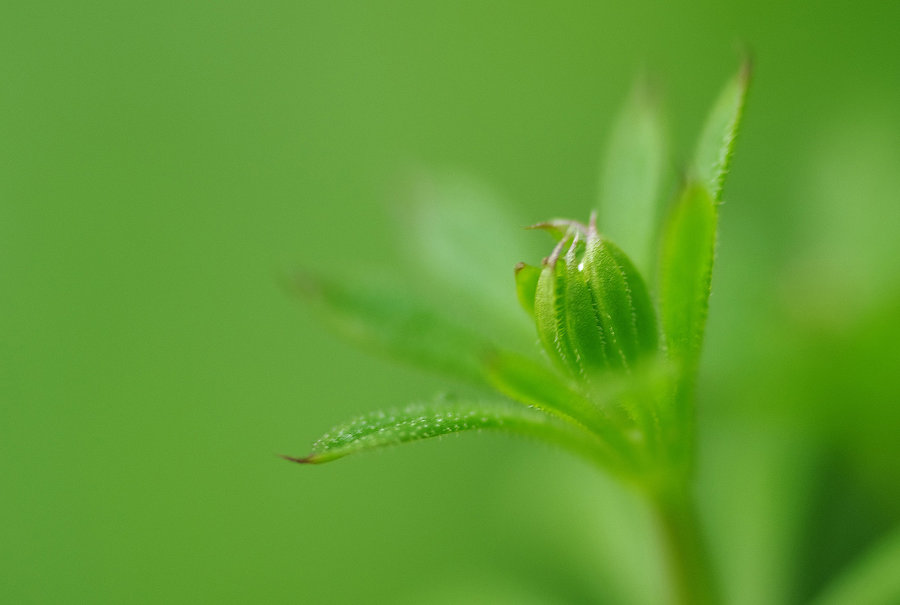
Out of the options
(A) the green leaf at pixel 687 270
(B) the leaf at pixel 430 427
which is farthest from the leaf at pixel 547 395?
(A) the green leaf at pixel 687 270

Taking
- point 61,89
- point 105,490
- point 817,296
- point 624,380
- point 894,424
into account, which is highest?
point 61,89

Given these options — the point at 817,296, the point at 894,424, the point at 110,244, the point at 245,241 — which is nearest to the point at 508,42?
the point at 245,241

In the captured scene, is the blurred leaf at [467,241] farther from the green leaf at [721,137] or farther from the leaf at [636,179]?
the green leaf at [721,137]

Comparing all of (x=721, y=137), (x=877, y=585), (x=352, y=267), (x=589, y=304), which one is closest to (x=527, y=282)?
(x=589, y=304)

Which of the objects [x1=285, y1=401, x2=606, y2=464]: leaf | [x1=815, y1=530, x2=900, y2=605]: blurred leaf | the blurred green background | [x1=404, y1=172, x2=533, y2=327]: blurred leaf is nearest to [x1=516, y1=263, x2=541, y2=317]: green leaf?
[x1=285, y1=401, x2=606, y2=464]: leaf

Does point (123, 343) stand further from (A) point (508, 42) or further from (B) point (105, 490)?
(A) point (508, 42)

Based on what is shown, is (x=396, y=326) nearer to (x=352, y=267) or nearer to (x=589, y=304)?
(x=589, y=304)
